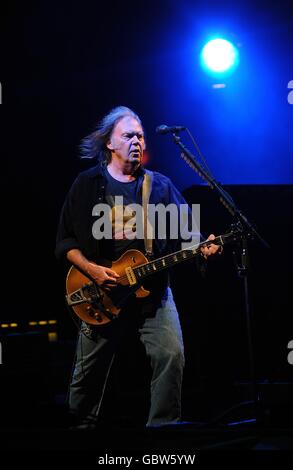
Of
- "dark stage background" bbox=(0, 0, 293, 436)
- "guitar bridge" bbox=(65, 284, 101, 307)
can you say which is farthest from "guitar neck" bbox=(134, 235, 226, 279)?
"dark stage background" bbox=(0, 0, 293, 436)

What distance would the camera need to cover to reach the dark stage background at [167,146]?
5.08m

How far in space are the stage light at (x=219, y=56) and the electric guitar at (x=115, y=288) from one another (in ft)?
9.35

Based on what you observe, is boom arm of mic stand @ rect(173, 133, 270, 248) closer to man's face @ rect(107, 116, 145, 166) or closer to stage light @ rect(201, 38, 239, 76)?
man's face @ rect(107, 116, 145, 166)

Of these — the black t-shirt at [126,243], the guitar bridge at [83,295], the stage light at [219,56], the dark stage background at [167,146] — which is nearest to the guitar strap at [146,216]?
the black t-shirt at [126,243]

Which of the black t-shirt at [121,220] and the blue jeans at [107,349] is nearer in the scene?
the blue jeans at [107,349]

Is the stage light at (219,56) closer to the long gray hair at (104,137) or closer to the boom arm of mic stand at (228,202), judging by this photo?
the long gray hair at (104,137)

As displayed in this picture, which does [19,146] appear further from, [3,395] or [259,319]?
[3,395]

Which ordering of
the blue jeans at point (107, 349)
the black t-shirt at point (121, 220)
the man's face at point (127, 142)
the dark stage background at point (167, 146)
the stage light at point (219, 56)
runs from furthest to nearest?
1. the stage light at point (219, 56)
2. the dark stage background at point (167, 146)
3. the man's face at point (127, 142)
4. the black t-shirt at point (121, 220)
5. the blue jeans at point (107, 349)

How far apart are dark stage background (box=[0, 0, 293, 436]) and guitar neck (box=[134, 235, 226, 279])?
4.13 feet

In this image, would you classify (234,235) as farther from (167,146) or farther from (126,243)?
(167,146)

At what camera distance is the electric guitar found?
3.63 m
